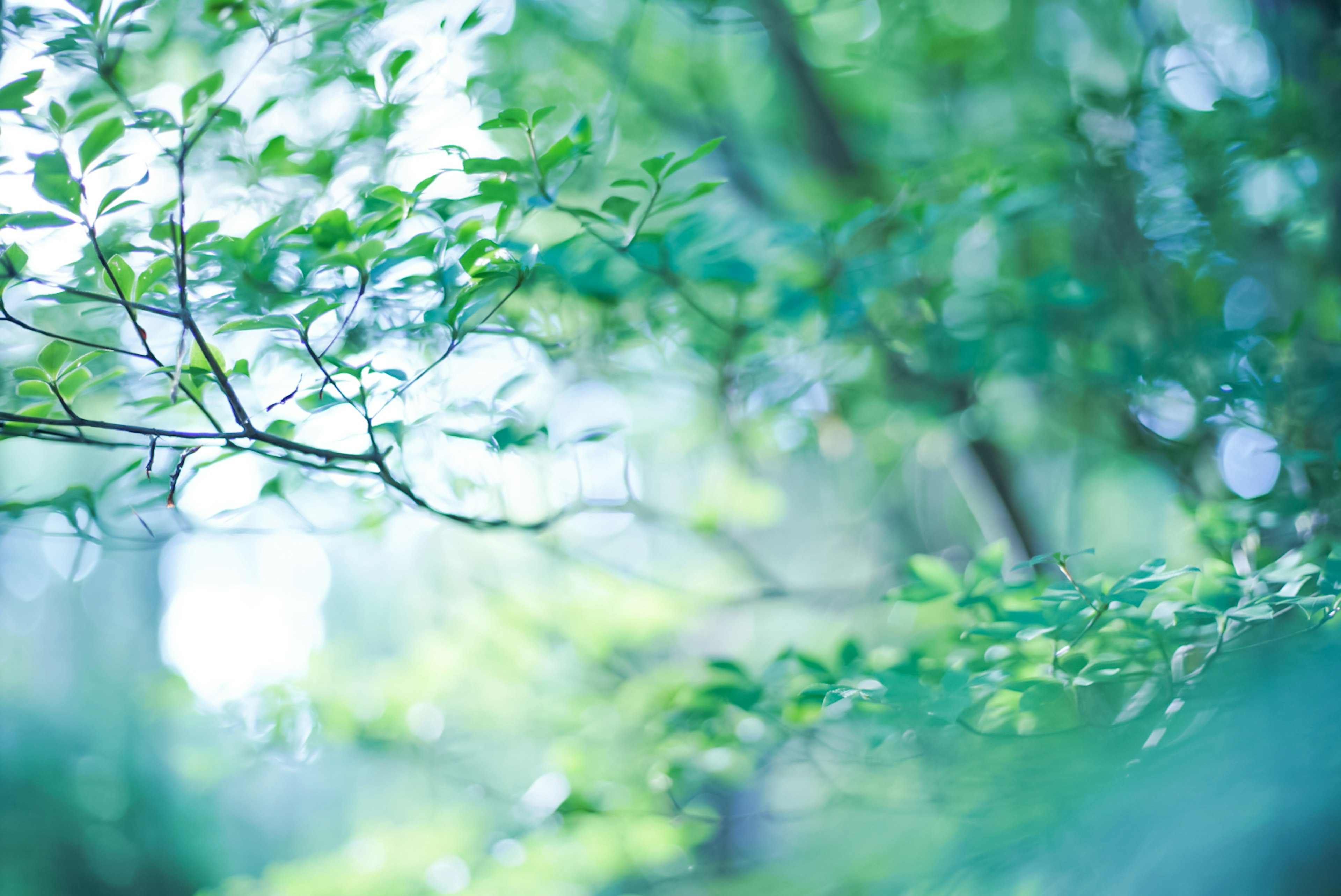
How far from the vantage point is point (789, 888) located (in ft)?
2.65

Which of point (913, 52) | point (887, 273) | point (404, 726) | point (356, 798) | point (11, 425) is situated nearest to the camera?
point (11, 425)

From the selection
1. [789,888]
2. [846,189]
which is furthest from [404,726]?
[846,189]

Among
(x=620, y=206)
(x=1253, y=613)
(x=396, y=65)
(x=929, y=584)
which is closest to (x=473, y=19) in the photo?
(x=396, y=65)

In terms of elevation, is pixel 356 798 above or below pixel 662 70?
below

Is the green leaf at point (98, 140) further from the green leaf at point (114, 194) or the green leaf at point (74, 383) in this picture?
the green leaf at point (74, 383)

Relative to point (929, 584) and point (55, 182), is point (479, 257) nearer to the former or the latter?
point (55, 182)

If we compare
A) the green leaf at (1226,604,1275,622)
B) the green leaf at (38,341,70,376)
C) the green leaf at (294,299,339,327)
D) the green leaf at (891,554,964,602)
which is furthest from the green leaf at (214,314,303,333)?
the green leaf at (1226,604,1275,622)

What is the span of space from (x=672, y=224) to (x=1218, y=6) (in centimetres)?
119

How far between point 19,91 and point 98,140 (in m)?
0.04

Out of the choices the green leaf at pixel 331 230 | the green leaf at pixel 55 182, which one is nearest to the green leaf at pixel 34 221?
the green leaf at pixel 55 182

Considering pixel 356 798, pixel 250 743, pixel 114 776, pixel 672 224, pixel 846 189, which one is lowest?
pixel 356 798

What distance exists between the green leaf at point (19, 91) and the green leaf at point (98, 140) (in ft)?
0.10

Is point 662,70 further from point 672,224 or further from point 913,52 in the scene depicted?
point 672,224

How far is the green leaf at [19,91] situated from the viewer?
0.37m
